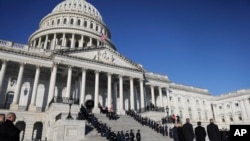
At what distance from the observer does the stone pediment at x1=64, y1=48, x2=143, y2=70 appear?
3552 centimetres

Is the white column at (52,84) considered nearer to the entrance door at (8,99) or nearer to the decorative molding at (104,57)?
the decorative molding at (104,57)

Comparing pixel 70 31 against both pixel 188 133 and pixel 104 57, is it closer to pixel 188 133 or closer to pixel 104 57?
pixel 104 57

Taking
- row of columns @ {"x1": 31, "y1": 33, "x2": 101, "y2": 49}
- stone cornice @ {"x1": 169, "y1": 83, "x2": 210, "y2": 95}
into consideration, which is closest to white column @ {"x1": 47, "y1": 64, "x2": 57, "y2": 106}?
row of columns @ {"x1": 31, "y1": 33, "x2": 101, "y2": 49}

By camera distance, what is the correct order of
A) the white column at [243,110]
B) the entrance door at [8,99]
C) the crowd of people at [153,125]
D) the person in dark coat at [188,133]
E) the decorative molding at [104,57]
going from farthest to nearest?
the white column at [243,110], the decorative molding at [104,57], the entrance door at [8,99], the crowd of people at [153,125], the person in dark coat at [188,133]

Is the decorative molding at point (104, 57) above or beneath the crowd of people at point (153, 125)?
above

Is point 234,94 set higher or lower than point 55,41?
lower

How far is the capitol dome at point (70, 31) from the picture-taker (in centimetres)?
5459

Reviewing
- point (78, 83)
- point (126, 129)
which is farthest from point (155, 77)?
point (126, 129)

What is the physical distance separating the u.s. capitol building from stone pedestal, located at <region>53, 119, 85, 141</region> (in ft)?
15.6

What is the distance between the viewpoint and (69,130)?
1827 centimetres

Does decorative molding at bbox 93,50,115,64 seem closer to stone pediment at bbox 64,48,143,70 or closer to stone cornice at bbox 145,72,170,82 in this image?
stone pediment at bbox 64,48,143,70

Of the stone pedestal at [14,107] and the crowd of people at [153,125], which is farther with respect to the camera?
the stone pedestal at [14,107]

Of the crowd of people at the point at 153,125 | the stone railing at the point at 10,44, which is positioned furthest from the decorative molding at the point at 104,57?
the stone railing at the point at 10,44

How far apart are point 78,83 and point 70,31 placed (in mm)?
24497
